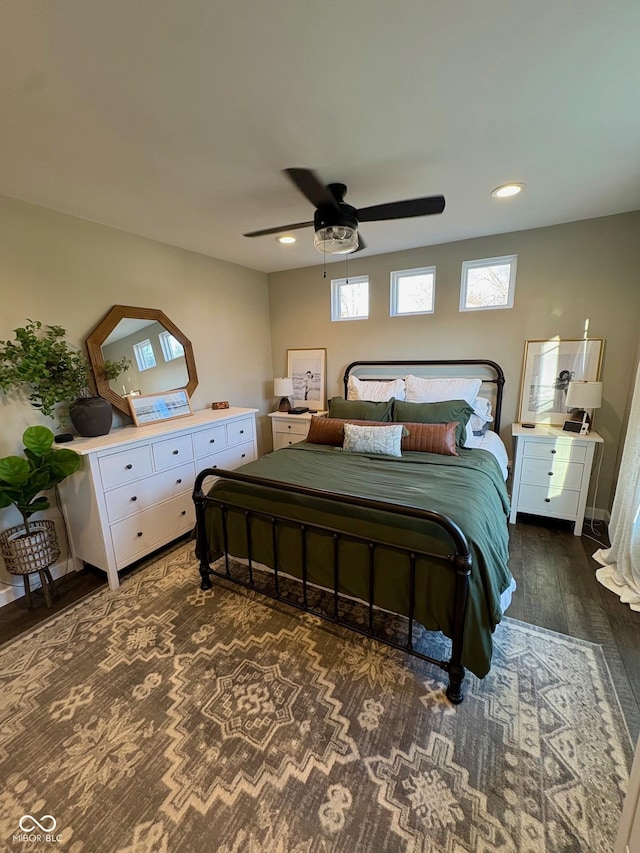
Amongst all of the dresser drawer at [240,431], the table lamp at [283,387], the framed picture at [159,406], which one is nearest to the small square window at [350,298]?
the table lamp at [283,387]

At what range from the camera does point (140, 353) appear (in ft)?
10.1

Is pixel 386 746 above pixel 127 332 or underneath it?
underneath

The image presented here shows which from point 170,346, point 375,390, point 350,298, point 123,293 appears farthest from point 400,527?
point 350,298

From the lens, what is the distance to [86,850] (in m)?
1.13

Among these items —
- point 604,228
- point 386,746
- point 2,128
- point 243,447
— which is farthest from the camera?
point 243,447

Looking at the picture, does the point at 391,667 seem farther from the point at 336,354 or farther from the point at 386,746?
the point at 336,354

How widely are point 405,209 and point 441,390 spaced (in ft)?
6.10

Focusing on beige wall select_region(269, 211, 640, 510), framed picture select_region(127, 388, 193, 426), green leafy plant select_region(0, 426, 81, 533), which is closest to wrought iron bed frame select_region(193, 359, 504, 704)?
green leafy plant select_region(0, 426, 81, 533)

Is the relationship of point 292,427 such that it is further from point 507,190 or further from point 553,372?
point 507,190

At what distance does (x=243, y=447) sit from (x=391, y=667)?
2464 millimetres

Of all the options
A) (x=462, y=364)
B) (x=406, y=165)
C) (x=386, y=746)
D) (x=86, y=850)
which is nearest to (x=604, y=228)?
(x=462, y=364)

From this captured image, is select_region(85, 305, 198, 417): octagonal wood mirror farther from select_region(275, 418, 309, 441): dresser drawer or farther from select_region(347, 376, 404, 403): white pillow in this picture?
select_region(347, 376, 404, 403): white pillow

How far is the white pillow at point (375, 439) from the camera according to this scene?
278cm

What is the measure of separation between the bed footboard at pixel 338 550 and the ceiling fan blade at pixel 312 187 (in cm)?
153
